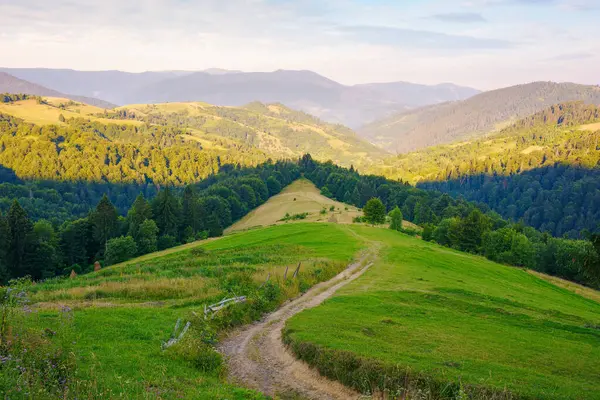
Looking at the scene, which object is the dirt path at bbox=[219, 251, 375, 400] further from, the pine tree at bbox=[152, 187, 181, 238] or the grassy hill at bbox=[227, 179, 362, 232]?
the pine tree at bbox=[152, 187, 181, 238]

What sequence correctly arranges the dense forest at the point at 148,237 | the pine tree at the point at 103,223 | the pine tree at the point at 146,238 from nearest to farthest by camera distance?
the dense forest at the point at 148,237
the pine tree at the point at 146,238
the pine tree at the point at 103,223

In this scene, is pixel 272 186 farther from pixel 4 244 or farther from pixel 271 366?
pixel 271 366

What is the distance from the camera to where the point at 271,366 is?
740 inches

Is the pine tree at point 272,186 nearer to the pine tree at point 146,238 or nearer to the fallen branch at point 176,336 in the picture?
the pine tree at point 146,238

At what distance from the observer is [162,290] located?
96.5 ft

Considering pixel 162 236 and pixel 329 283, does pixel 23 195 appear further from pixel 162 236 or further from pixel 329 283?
pixel 329 283

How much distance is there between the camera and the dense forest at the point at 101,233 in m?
82.9

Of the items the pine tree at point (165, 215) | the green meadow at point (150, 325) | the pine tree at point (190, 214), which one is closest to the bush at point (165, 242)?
the pine tree at point (165, 215)

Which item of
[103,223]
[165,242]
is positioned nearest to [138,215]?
[103,223]

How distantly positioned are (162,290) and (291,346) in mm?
13149

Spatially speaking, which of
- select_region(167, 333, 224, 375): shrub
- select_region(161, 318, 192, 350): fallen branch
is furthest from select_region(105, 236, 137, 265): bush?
select_region(167, 333, 224, 375): shrub

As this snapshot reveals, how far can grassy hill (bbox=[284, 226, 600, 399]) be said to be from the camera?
609 inches

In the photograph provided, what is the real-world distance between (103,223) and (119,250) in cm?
1864

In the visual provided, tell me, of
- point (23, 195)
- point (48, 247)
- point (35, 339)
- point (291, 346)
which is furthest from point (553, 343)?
point (23, 195)
